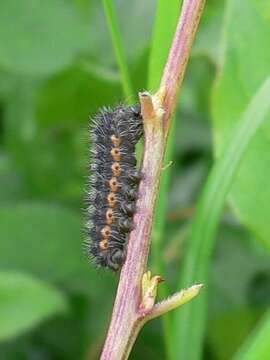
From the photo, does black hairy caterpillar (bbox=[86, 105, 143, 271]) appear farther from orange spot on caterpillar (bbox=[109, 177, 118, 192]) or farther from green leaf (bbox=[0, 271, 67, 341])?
green leaf (bbox=[0, 271, 67, 341])

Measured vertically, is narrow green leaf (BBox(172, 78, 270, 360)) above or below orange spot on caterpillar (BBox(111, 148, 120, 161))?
below

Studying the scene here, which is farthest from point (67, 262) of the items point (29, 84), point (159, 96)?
point (159, 96)

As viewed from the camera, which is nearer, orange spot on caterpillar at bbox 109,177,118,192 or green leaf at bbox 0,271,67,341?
orange spot on caterpillar at bbox 109,177,118,192

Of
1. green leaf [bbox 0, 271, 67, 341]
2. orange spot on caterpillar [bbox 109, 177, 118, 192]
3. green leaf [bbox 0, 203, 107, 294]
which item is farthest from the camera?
green leaf [bbox 0, 203, 107, 294]

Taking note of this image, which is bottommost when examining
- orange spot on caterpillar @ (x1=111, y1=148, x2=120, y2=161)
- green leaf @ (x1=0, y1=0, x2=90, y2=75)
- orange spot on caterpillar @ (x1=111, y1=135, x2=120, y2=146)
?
orange spot on caterpillar @ (x1=111, y1=148, x2=120, y2=161)

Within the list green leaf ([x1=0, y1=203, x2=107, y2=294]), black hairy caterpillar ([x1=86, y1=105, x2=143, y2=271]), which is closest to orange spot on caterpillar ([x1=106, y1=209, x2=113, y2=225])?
black hairy caterpillar ([x1=86, y1=105, x2=143, y2=271])

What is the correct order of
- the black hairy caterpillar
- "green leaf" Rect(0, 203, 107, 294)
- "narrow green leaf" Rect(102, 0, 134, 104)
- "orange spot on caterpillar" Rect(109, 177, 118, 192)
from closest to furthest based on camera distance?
the black hairy caterpillar
"orange spot on caterpillar" Rect(109, 177, 118, 192)
"narrow green leaf" Rect(102, 0, 134, 104)
"green leaf" Rect(0, 203, 107, 294)
